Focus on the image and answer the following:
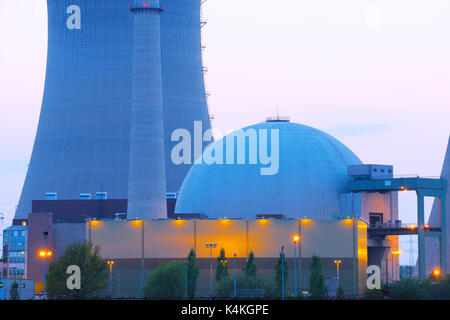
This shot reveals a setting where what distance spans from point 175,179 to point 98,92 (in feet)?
40.7

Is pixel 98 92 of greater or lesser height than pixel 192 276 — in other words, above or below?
above

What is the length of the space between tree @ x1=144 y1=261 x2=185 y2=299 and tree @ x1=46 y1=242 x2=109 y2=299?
3.04 m

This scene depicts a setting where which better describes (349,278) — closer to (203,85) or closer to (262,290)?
(262,290)

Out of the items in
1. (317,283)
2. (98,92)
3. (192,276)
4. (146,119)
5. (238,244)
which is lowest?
(317,283)

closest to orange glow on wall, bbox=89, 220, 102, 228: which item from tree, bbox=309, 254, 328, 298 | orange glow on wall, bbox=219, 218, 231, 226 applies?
orange glow on wall, bbox=219, 218, 231, 226

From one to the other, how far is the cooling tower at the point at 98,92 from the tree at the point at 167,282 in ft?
102

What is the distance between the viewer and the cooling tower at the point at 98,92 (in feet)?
325

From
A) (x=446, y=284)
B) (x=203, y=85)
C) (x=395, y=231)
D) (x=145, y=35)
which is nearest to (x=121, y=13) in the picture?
(x=203, y=85)

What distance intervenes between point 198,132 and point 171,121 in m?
4.30

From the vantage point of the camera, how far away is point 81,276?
64.2 metres

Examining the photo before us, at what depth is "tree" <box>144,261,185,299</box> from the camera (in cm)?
6606

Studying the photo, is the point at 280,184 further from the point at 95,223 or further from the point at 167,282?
the point at 167,282

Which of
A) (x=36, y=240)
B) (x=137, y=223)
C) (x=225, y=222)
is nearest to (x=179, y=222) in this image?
(x=137, y=223)

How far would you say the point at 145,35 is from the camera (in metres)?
83.4
